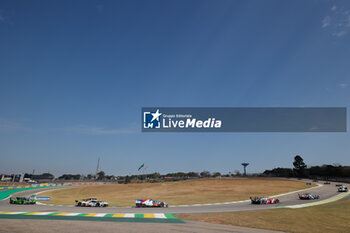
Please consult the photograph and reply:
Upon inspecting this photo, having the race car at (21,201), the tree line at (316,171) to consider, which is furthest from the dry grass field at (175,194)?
the tree line at (316,171)

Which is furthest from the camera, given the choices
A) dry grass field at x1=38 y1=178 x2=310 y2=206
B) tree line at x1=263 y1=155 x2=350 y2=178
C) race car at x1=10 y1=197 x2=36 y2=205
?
tree line at x1=263 y1=155 x2=350 y2=178

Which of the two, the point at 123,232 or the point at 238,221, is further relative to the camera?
the point at 238,221

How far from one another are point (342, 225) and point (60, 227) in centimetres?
2096

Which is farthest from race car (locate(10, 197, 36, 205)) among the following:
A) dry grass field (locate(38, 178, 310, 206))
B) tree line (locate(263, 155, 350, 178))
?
tree line (locate(263, 155, 350, 178))

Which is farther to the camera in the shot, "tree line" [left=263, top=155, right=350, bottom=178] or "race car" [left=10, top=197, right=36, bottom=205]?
"tree line" [left=263, top=155, right=350, bottom=178]

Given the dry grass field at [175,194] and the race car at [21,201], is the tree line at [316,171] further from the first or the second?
the race car at [21,201]

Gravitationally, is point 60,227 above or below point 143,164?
below

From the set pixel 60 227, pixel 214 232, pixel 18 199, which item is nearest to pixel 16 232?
pixel 60 227

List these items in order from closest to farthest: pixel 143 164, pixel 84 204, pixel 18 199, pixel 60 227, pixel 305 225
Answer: pixel 60 227 < pixel 305 225 < pixel 84 204 < pixel 18 199 < pixel 143 164

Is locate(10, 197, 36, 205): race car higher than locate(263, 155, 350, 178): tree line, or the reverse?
locate(263, 155, 350, 178): tree line

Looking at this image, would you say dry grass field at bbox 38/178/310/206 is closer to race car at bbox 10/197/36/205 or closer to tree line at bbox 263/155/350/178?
race car at bbox 10/197/36/205

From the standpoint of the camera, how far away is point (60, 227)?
13.6 meters

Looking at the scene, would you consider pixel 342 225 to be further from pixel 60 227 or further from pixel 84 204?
pixel 84 204

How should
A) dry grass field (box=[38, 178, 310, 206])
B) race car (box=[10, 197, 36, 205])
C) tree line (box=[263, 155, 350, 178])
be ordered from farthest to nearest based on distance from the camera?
tree line (box=[263, 155, 350, 178]) → dry grass field (box=[38, 178, 310, 206]) → race car (box=[10, 197, 36, 205])
